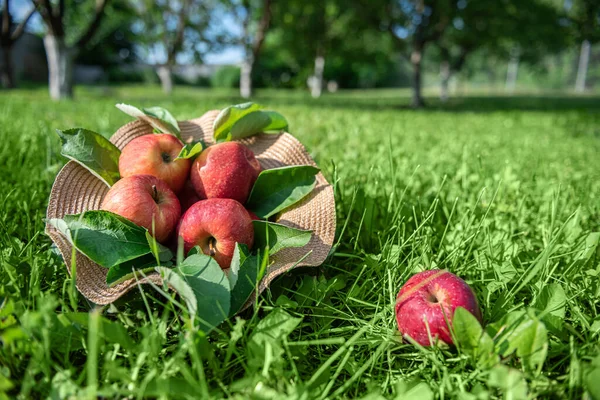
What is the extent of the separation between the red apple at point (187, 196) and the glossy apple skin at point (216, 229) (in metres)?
0.21

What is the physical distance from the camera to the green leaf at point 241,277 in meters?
1.09

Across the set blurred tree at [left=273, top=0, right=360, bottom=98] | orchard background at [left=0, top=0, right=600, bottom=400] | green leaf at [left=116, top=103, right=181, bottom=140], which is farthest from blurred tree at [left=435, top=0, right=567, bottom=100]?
green leaf at [left=116, top=103, right=181, bottom=140]

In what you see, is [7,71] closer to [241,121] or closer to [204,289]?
[241,121]

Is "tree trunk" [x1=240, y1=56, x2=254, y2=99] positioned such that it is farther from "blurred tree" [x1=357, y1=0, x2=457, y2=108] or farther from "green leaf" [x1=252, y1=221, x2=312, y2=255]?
"green leaf" [x1=252, y1=221, x2=312, y2=255]

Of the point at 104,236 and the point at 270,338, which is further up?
the point at 104,236

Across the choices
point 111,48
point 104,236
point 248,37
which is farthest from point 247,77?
point 111,48

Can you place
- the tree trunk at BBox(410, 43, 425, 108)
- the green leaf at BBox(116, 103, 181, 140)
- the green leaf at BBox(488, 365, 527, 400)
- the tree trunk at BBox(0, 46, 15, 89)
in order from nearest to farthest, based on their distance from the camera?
the green leaf at BBox(488, 365, 527, 400), the green leaf at BBox(116, 103, 181, 140), the tree trunk at BBox(410, 43, 425, 108), the tree trunk at BBox(0, 46, 15, 89)

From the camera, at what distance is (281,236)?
125 centimetres

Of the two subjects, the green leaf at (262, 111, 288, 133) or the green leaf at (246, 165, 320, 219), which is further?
the green leaf at (262, 111, 288, 133)

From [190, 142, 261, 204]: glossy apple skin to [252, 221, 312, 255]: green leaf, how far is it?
0.64 ft

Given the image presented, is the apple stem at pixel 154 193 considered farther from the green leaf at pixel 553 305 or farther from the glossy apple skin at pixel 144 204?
the green leaf at pixel 553 305

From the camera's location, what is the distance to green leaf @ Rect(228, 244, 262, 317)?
109cm

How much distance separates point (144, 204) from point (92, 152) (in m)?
0.36

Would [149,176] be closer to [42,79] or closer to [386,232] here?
[386,232]
